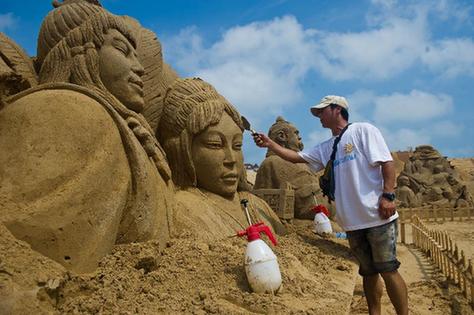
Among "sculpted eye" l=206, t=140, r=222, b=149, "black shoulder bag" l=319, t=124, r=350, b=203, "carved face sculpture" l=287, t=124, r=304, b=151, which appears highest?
"carved face sculpture" l=287, t=124, r=304, b=151

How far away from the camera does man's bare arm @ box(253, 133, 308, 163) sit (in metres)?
3.97

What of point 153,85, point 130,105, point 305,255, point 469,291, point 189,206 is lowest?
point 469,291

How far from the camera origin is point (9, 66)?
3.35m

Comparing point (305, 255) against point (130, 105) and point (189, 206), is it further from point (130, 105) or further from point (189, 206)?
point (130, 105)

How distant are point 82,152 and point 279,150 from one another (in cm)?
185

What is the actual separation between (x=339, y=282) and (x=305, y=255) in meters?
0.63

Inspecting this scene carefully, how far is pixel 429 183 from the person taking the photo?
66.1ft

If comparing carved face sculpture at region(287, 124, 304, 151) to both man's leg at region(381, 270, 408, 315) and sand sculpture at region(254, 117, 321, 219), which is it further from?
man's leg at region(381, 270, 408, 315)

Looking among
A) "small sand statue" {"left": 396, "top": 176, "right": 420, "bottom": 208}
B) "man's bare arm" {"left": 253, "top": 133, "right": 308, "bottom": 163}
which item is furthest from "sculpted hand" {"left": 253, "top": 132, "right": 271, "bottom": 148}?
"small sand statue" {"left": 396, "top": 176, "right": 420, "bottom": 208}

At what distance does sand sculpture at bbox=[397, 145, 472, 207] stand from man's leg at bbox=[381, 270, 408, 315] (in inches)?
642

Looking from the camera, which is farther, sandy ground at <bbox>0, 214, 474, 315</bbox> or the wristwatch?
the wristwatch

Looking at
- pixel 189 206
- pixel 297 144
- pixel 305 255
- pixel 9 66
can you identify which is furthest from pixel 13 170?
pixel 297 144

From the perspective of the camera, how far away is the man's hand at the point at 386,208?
119 inches

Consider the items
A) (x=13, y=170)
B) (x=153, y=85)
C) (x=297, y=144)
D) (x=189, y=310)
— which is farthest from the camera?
(x=297, y=144)
